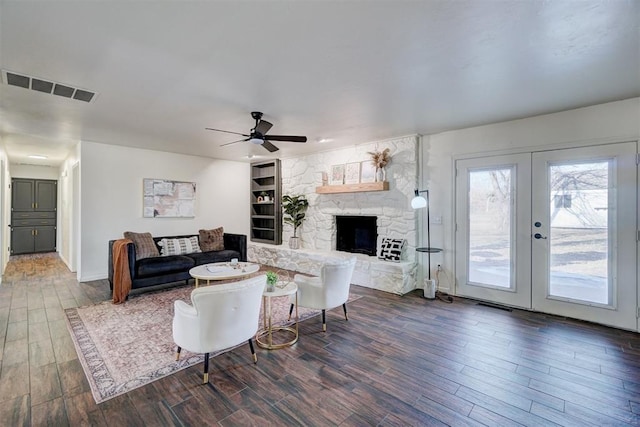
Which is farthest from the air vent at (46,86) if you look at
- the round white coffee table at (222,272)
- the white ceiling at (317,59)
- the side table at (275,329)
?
the side table at (275,329)

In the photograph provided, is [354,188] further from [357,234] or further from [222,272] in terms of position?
[222,272]

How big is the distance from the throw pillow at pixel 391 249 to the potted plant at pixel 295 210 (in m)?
2.09

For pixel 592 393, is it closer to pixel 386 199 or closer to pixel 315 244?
pixel 386 199

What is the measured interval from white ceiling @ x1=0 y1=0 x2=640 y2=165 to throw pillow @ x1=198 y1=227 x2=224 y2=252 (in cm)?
247

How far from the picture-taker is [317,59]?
2457 millimetres

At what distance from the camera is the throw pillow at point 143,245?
4.86 metres

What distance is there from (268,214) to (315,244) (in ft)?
6.16

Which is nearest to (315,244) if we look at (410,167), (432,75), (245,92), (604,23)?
(410,167)

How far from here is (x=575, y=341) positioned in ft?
10.00

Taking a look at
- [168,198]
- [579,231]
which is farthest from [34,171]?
[579,231]

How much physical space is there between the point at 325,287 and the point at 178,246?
3.52 meters

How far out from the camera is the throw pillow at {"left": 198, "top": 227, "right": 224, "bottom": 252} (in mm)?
5864

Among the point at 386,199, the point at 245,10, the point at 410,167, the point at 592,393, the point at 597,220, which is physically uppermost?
the point at 245,10

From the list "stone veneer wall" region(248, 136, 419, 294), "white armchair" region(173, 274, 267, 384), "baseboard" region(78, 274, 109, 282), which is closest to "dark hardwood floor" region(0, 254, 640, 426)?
"white armchair" region(173, 274, 267, 384)
